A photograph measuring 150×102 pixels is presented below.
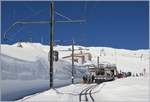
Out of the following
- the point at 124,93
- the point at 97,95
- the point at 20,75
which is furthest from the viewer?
the point at 124,93

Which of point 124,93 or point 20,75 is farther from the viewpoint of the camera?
point 124,93

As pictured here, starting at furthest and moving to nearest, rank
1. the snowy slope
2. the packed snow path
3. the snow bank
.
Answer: the snow bank
the packed snow path
the snowy slope

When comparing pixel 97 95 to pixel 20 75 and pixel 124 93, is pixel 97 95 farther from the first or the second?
pixel 20 75

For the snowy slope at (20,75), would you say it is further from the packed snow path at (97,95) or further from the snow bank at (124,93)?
the snow bank at (124,93)

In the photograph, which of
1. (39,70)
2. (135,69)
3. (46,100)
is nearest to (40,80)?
(39,70)

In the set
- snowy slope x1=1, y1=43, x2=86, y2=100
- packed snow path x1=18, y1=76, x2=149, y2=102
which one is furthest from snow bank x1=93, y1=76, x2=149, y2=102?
snowy slope x1=1, y1=43, x2=86, y2=100

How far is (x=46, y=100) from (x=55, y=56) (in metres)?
13.3

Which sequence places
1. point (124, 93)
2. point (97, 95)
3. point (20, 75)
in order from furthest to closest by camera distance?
point (124, 93)
point (97, 95)
point (20, 75)

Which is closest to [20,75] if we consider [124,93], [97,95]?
[97,95]

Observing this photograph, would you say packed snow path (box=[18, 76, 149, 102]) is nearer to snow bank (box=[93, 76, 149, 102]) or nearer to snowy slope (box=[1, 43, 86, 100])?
snow bank (box=[93, 76, 149, 102])

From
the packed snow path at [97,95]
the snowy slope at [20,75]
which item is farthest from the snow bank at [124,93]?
the snowy slope at [20,75]

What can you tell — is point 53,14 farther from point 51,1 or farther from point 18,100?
point 18,100

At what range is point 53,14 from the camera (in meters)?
33.1

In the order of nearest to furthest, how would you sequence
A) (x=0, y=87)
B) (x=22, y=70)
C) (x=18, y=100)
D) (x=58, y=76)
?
(x=0, y=87)
(x=18, y=100)
(x=22, y=70)
(x=58, y=76)
